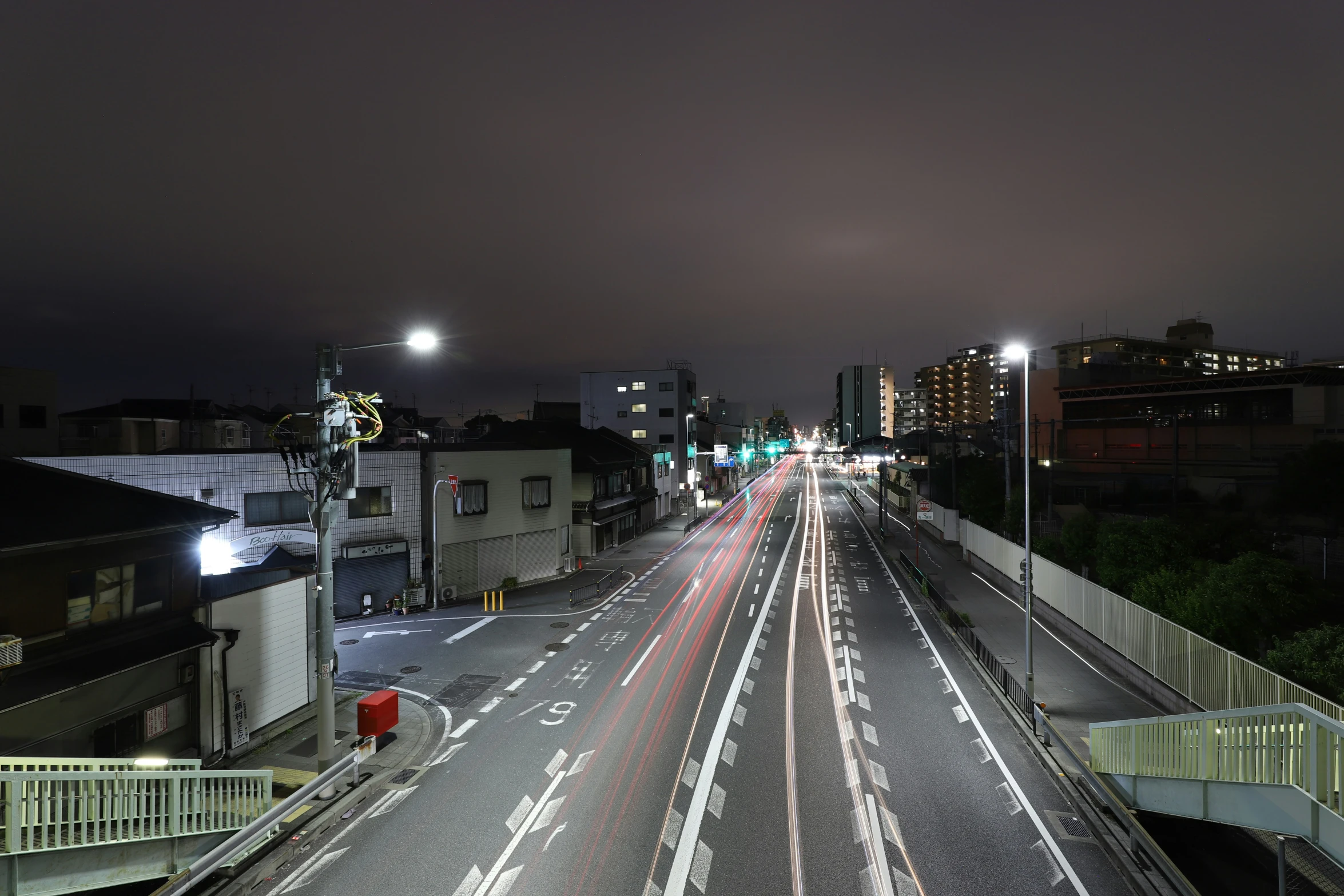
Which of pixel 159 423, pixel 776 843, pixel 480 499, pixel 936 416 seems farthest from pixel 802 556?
pixel 936 416

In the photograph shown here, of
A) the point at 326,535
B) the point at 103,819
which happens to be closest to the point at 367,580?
the point at 326,535

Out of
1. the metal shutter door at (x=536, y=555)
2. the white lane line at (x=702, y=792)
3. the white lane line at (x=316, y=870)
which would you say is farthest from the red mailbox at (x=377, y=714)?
the metal shutter door at (x=536, y=555)

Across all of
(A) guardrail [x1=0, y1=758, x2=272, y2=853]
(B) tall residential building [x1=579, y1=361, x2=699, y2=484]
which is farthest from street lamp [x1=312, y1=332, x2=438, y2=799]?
(B) tall residential building [x1=579, y1=361, x2=699, y2=484]

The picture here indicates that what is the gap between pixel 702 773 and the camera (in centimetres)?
1299

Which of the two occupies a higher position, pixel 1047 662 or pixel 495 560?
pixel 495 560

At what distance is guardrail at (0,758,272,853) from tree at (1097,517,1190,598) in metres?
25.0

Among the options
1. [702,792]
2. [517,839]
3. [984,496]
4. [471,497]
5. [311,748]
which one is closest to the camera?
[517,839]

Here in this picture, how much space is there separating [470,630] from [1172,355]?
13153 cm

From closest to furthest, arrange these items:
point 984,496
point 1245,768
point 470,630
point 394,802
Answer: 1. point 1245,768
2. point 394,802
3. point 470,630
4. point 984,496

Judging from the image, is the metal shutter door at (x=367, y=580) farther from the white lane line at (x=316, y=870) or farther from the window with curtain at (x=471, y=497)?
the white lane line at (x=316, y=870)

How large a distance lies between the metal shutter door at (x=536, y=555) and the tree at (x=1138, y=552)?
27.2 m

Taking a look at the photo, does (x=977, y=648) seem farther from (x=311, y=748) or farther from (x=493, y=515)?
(x=493, y=515)

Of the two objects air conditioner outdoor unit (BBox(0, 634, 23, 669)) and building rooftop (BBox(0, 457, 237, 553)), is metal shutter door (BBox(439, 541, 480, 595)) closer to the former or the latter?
building rooftop (BBox(0, 457, 237, 553))

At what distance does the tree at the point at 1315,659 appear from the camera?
1157 cm
